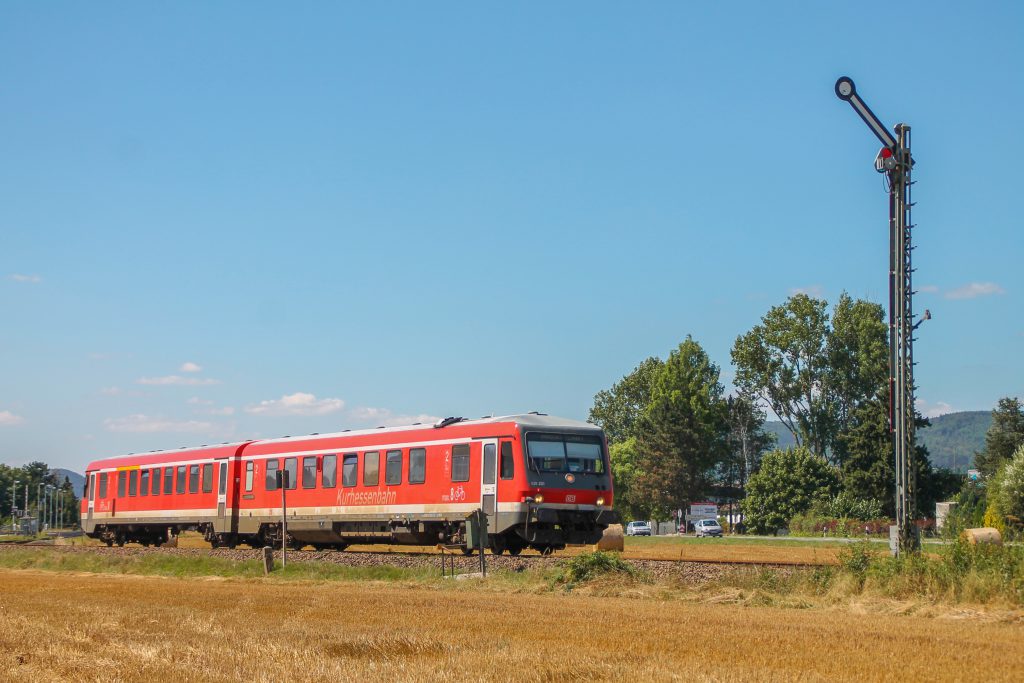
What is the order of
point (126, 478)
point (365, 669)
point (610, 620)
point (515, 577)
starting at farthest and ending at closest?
point (126, 478) → point (515, 577) → point (610, 620) → point (365, 669)

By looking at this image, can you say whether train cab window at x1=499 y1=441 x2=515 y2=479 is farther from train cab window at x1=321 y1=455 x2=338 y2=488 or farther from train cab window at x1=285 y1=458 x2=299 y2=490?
train cab window at x1=285 y1=458 x2=299 y2=490

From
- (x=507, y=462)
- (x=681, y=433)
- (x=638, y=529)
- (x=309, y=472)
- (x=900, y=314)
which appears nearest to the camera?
(x=900, y=314)

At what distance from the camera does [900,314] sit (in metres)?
20.6

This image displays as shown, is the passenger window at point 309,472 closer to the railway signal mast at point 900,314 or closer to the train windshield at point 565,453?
the train windshield at point 565,453

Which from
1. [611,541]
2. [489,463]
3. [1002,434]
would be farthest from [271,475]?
[1002,434]

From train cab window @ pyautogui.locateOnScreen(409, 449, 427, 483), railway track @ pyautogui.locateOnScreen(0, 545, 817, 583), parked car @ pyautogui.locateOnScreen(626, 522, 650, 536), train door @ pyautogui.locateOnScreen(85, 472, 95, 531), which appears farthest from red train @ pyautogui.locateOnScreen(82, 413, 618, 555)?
parked car @ pyautogui.locateOnScreen(626, 522, 650, 536)

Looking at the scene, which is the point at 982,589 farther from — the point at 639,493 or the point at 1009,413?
the point at 639,493

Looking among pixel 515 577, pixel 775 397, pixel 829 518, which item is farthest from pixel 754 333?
pixel 515 577

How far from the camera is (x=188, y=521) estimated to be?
42344 mm

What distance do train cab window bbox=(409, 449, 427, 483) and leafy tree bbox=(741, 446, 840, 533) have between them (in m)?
58.8

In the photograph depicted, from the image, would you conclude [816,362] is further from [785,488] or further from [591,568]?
[591,568]

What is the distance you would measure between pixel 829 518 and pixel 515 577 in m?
58.5

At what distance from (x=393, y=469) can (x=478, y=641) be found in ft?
65.9

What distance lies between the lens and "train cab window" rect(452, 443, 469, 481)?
30141 millimetres
